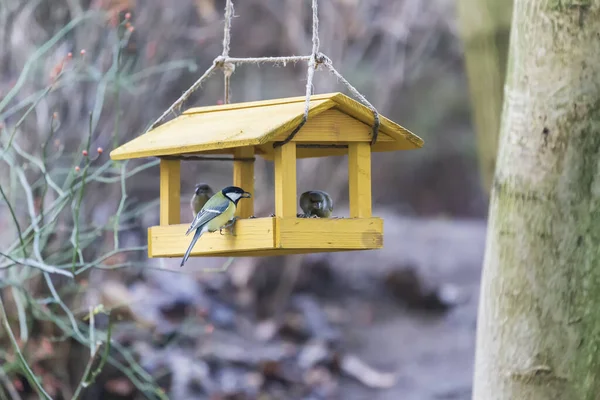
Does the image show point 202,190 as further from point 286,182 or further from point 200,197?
point 286,182

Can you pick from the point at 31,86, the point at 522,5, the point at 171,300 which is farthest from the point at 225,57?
the point at 171,300

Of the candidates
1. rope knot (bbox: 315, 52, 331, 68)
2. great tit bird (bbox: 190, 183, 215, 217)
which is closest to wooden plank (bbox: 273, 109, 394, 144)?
rope knot (bbox: 315, 52, 331, 68)

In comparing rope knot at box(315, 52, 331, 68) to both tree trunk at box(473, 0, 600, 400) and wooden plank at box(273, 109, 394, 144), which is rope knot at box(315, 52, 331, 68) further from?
tree trunk at box(473, 0, 600, 400)

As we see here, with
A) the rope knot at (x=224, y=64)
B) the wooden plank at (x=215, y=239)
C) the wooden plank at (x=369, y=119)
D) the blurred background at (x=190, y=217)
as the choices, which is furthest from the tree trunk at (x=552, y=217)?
the blurred background at (x=190, y=217)

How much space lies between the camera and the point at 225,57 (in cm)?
311

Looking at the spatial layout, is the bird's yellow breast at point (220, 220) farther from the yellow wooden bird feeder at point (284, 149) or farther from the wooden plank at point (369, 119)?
the wooden plank at point (369, 119)

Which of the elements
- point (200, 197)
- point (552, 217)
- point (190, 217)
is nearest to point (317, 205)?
point (200, 197)

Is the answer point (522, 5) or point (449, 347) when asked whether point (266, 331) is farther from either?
point (522, 5)

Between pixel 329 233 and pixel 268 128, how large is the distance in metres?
0.38

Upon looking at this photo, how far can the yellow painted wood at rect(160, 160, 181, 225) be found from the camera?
3.22 metres

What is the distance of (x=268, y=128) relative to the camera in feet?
8.57

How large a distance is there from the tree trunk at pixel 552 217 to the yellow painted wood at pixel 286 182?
0.64 m

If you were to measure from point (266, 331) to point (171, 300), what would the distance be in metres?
0.82

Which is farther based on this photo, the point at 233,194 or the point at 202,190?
the point at 202,190
